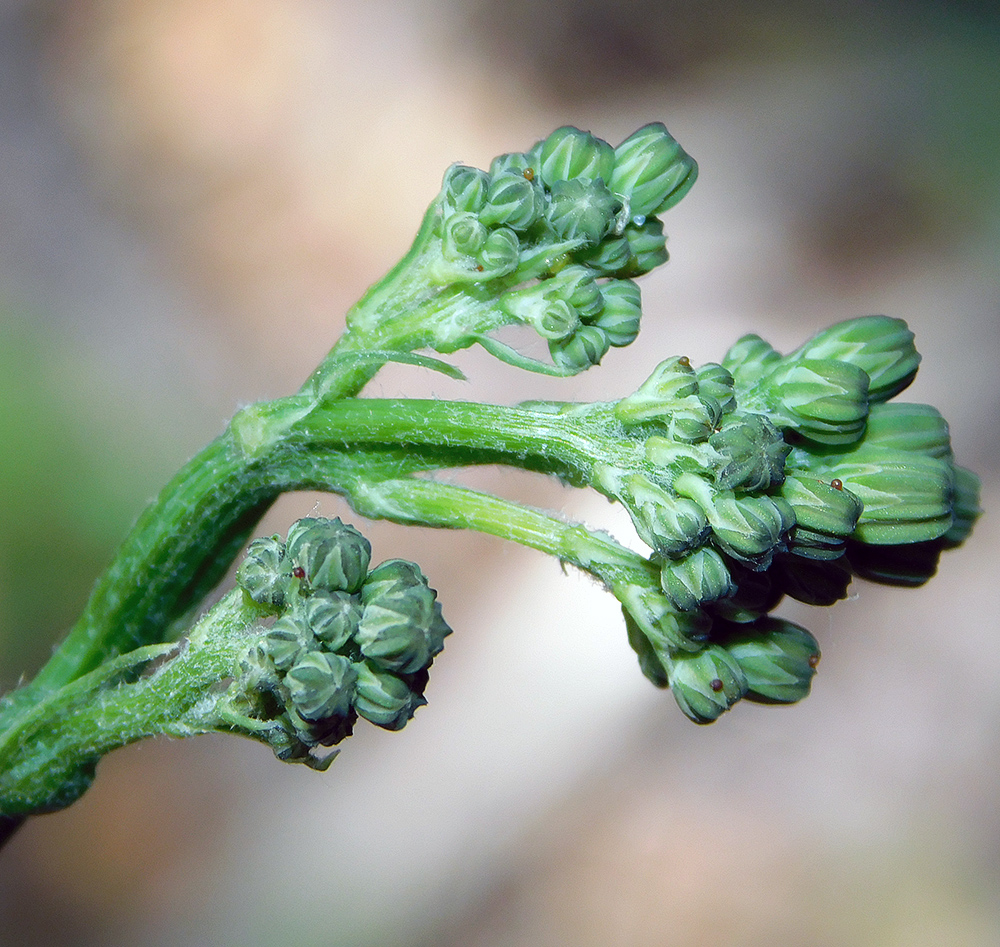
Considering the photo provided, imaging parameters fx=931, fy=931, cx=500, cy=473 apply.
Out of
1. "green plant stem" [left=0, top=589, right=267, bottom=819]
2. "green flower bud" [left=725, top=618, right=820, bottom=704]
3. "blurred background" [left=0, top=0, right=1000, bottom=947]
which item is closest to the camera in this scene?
"green plant stem" [left=0, top=589, right=267, bottom=819]

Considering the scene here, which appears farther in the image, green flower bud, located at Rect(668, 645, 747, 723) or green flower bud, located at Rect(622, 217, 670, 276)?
green flower bud, located at Rect(622, 217, 670, 276)

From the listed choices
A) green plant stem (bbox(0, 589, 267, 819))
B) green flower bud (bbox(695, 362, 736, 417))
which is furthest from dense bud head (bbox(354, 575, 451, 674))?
green flower bud (bbox(695, 362, 736, 417))

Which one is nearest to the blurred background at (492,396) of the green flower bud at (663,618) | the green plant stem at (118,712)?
the green plant stem at (118,712)

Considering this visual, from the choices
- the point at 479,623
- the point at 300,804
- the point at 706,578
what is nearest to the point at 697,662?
the point at 706,578

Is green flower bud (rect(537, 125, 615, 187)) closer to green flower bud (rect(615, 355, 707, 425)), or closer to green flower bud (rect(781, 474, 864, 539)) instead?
green flower bud (rect(615, 355, 707, 425))

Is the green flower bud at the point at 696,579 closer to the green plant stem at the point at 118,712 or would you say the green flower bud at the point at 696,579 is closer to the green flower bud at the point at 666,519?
the green flower bud at the point at 666,519

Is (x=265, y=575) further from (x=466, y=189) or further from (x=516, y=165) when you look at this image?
(x=516, y=165)
